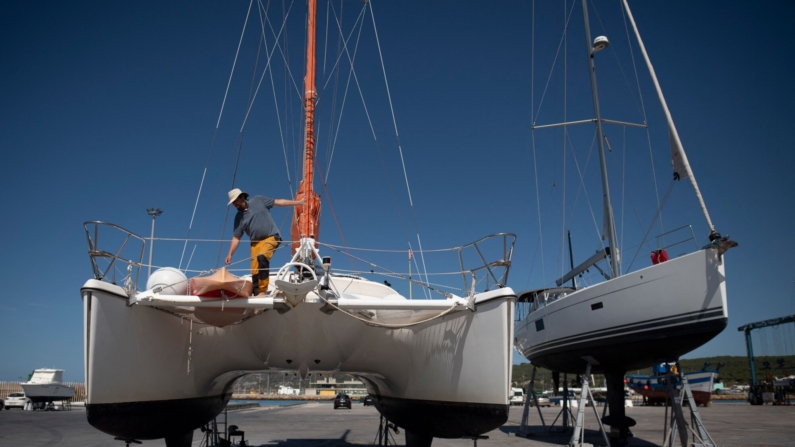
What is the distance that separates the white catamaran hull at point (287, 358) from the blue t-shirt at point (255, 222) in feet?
2.88

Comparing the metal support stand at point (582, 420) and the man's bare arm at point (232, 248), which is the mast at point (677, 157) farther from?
the man's bare arm at point (232, 248)

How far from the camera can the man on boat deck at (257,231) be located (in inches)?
207

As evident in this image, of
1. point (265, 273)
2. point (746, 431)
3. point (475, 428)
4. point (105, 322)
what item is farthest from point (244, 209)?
point (746, 431)

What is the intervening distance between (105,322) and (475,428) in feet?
13.0

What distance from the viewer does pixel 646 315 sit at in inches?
300

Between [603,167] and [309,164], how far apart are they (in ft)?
23.2

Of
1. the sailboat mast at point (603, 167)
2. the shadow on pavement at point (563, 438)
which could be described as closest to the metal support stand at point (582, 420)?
the shadow on pavement at point (563, 438)

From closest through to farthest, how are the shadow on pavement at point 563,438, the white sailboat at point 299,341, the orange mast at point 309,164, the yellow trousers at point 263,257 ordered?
the white sailboat at point 299,341, the yellow trousers at point 263,257, the orange mast at point 309,164, the shadow on pavement at point 563,438

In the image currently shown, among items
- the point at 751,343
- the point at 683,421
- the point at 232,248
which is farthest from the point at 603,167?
the point at 751,343

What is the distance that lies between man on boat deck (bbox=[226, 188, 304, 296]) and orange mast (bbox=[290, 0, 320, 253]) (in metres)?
0.45

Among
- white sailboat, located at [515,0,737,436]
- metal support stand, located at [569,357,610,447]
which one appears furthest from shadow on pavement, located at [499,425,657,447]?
metal support stand, located at [569,357,610,447]

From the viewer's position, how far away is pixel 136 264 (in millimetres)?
5016

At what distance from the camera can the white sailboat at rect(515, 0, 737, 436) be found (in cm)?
Result: 694

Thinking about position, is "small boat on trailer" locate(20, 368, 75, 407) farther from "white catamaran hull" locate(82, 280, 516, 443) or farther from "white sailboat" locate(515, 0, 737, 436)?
"white sailboat" locate(515, 0, 737, 436)
